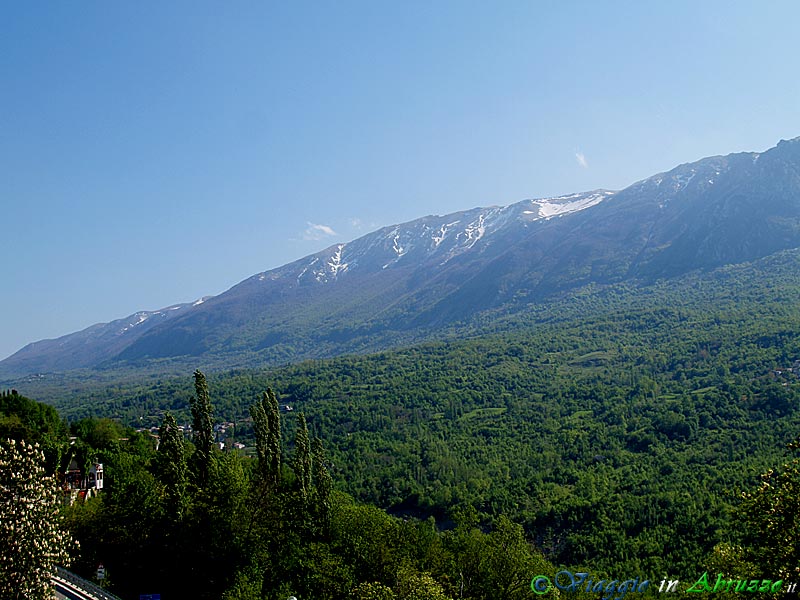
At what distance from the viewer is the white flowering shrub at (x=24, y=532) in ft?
54.2

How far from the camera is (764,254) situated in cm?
18325

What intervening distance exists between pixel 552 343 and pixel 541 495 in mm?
82750

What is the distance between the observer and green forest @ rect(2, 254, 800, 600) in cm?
3102

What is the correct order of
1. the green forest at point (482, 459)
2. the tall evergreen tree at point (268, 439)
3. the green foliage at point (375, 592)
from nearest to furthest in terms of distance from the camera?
the green foliage at point (375, 592), the green forest at point (482, 459), the tall evergreen tree at point (268, 439)

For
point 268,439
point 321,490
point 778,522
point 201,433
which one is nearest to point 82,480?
point 201,433

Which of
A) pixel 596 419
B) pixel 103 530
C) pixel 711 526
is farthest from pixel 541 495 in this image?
pixel 103 530

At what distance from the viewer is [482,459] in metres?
90.8

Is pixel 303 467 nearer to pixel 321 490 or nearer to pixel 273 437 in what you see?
pixel 321 490

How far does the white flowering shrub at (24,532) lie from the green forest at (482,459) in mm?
10513

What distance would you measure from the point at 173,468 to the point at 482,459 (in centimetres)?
6483

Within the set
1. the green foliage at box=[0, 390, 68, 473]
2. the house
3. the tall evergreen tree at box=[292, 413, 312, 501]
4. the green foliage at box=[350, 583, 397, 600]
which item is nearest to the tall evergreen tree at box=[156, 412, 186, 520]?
the tall evergreen tree at box=[292, 413, 312, 501]

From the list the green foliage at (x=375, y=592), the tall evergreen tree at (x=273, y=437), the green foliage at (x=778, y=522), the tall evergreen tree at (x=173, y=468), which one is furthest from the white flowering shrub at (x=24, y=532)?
the green foliage at (x=778, y=522)

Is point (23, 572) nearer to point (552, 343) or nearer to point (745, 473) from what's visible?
point (745, 473)

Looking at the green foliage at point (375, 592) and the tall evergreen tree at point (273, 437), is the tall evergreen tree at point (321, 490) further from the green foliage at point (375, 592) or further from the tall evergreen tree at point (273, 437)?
the green foliage at point (375, 592)
